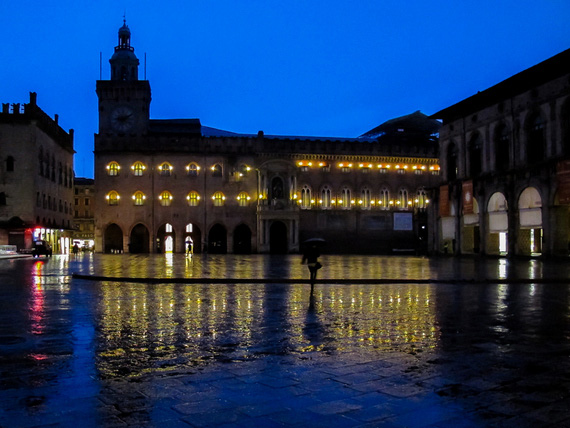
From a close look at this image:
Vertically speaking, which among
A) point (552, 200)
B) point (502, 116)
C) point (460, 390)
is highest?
point (502, 116)

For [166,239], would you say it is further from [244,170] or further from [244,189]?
[244,170]

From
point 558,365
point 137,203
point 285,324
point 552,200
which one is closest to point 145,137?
point 137,203

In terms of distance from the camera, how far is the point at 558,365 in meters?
6.79

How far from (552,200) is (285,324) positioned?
32931mm

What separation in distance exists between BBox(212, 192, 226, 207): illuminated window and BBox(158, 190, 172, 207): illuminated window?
4.74 metres

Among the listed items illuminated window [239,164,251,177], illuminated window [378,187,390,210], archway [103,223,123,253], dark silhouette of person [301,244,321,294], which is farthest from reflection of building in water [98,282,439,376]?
illuminated window [378,187,390,210]

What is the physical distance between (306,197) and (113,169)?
69.8 ft

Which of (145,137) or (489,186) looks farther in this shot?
(145,137)

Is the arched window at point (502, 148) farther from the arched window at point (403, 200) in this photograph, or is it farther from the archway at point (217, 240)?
the archway at point (217, 240)

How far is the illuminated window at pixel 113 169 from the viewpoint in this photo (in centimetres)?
6300

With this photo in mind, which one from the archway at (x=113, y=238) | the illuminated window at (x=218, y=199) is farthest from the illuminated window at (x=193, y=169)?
the archway at (x=113, y=238)

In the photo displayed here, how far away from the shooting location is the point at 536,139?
1601 inches

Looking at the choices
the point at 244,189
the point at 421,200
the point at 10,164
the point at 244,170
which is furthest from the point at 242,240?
the point at 10,164

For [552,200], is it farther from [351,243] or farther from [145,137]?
[145,137]
